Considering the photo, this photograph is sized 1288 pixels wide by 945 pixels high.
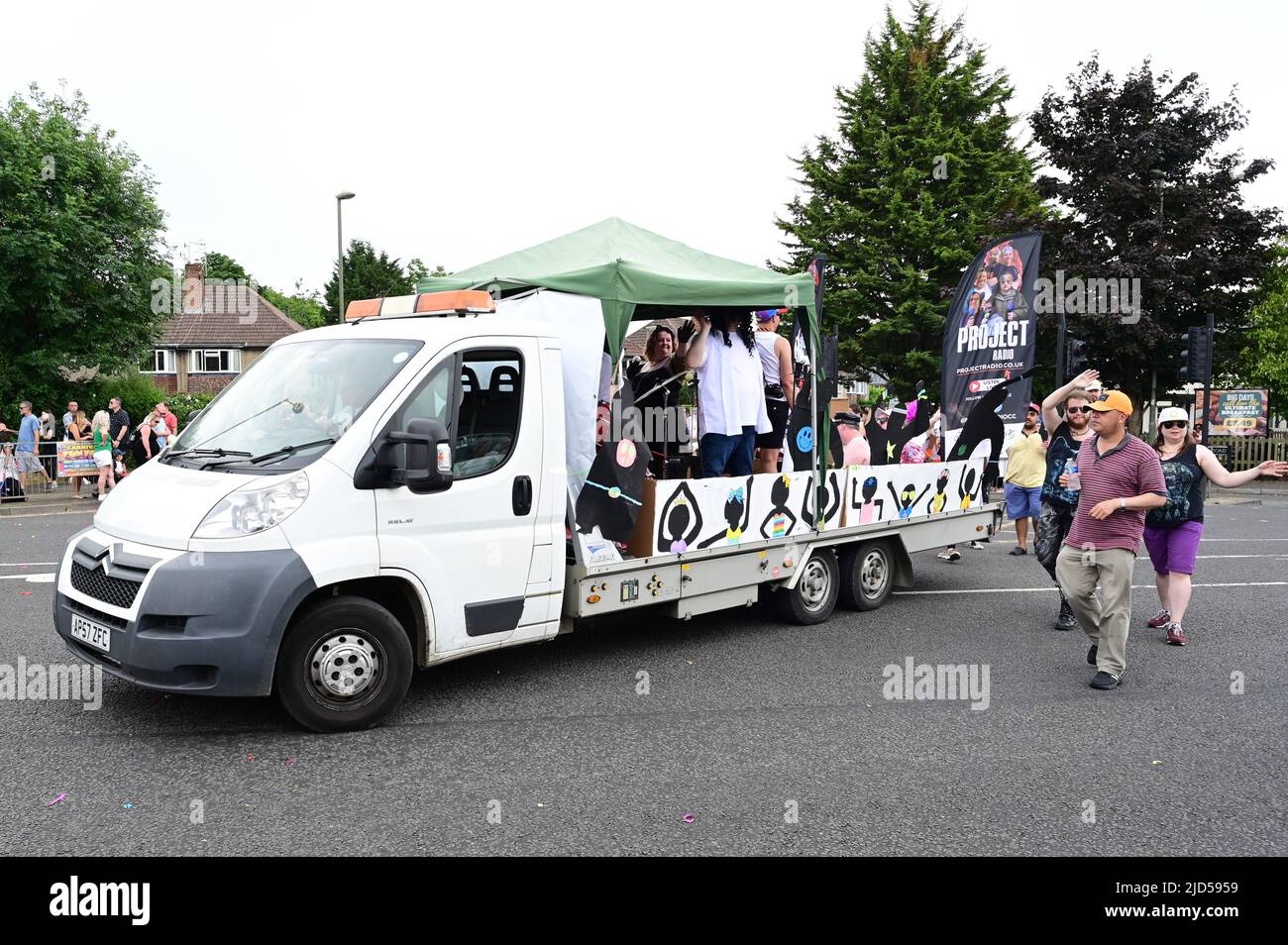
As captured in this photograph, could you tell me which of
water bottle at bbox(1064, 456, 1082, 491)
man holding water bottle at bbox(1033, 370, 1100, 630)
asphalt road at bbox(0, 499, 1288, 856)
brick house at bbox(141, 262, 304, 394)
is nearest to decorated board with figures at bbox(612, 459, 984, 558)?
asphalt road at bbox(0, 499, 1288, 856)

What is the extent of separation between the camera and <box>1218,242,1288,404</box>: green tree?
1046 inches

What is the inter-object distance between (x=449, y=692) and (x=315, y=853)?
2018mm

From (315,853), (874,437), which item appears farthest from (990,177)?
(315,853)

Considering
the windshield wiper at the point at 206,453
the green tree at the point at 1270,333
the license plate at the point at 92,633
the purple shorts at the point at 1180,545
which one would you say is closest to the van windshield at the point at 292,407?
the windshield wiper at the point at 206,453

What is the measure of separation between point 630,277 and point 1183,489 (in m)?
4.44

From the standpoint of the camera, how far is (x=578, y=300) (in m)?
6.30

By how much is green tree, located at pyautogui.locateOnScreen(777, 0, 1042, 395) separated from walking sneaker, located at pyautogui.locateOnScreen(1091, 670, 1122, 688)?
24.6 m

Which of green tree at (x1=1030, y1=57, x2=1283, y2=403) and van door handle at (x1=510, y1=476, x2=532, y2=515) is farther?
green tree at (x1=1030, y1=57, x2=1283, y2=403)

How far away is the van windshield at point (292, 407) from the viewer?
16.4 feet

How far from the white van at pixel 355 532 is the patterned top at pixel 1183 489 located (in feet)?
13.0

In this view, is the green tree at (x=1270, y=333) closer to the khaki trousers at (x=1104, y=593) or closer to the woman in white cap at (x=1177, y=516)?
the woman in white cap at (x=1177, y=516)

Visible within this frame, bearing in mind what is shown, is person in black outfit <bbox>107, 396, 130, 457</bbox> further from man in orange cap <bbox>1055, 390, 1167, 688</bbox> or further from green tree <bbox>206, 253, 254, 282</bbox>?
green tree <bbox>206, 253, 254, 282</bbox>

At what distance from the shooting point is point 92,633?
4.74 meters
